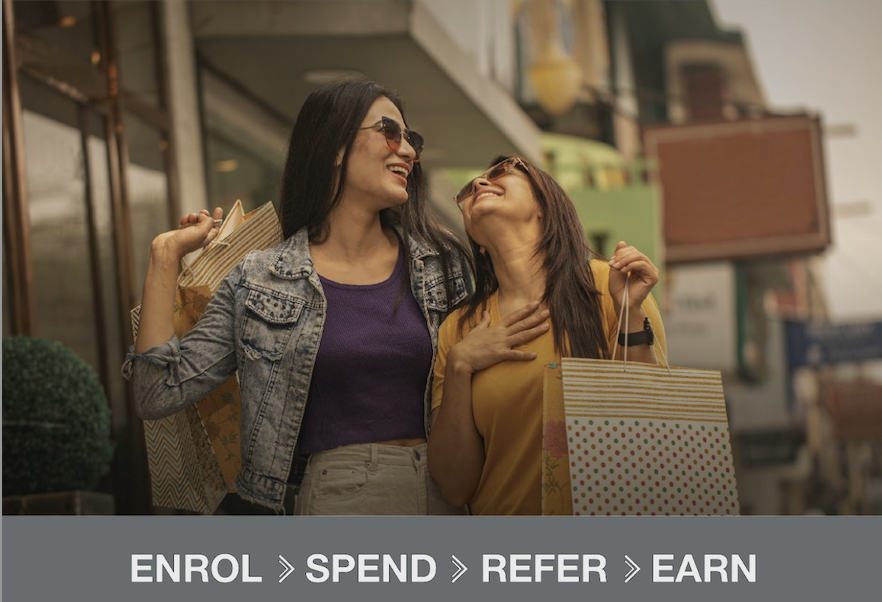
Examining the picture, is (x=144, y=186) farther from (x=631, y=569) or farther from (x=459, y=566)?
(x=631, y=569)

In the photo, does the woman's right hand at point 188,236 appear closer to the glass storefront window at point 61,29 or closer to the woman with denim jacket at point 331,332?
the woman with denim jacket at point 331,332

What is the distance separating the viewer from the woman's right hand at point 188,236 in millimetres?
3686

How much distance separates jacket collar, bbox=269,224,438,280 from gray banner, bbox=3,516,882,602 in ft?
2.86

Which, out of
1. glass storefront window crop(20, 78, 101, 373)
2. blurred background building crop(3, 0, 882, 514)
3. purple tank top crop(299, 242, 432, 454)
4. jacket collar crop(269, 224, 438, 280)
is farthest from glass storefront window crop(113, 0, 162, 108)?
purple tank top crop(299, 242, 432, 454)

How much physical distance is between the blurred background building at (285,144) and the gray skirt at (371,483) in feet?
4.66

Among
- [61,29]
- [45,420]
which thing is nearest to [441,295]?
[45,420]

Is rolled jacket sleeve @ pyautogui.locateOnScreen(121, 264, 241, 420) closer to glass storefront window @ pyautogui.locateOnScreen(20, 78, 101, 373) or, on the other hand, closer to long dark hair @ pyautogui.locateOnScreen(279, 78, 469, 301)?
long dark hair @ pyautogui.locateOnScreen(279, 78, 469, 301)

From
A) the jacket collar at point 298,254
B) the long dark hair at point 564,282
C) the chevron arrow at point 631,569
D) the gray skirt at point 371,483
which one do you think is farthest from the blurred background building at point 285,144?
the chevron arrow at point 631,569

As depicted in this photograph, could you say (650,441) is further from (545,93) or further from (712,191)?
(545,93)

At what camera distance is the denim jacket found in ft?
11.6

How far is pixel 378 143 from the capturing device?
3.71 m

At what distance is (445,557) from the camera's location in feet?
9.92

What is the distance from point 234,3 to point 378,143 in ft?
20.4

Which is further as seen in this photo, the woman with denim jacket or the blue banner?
the blue banner
